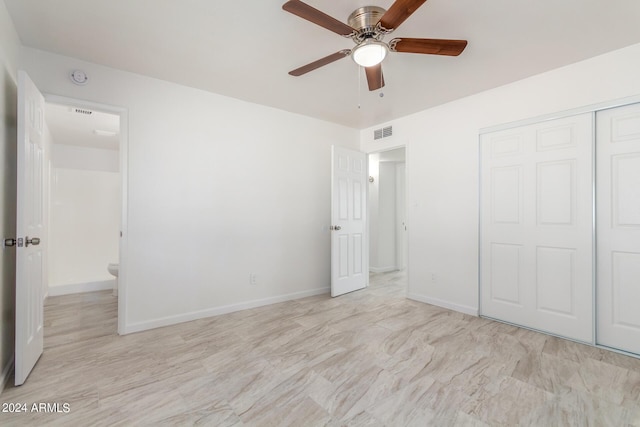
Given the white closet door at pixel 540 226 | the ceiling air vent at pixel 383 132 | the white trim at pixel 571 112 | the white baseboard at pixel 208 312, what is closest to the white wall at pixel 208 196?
the white baseboard at pixel 208 312

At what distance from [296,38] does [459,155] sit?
2334 mm

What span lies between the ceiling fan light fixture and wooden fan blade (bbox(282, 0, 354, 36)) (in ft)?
0.46

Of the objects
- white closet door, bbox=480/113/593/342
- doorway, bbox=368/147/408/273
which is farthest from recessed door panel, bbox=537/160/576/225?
doorway, bbox=368/147/408/273

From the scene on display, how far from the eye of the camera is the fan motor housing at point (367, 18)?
1.87 meters

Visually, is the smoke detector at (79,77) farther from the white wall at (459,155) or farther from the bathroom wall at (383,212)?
the bathroom wall at (383,212)

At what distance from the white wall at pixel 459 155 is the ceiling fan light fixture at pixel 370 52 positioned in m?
1.96

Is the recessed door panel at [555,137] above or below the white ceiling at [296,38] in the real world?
below

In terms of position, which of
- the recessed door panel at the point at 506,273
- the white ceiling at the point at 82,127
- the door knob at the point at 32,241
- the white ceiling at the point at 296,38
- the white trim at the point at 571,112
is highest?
the white ceiling at the point at 296,38

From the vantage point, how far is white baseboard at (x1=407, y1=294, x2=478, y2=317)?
3357 mm

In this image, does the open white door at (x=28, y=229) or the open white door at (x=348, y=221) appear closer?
the open white door at (x=28, y=229)

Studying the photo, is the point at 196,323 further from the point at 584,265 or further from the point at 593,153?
the point at 593,153

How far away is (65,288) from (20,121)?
3.45 metres

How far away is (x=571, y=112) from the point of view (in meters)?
2.67

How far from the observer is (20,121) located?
192cm
